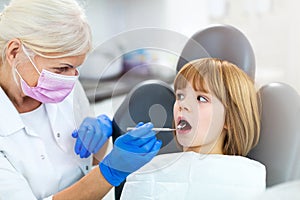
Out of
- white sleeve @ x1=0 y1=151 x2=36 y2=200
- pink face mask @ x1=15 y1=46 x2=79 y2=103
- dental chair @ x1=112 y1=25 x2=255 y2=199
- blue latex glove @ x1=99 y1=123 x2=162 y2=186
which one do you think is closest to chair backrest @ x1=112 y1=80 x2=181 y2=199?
dental chair @ x1=112 y1=25 x2=255 y2=199

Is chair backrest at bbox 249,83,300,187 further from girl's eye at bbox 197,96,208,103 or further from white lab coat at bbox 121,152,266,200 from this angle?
girl's eye at bbox 197,96,208,103

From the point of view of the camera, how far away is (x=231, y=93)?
1.16m

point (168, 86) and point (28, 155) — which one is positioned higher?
point (168, 86)

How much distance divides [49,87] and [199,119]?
416 mm

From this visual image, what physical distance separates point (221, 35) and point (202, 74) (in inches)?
10.4

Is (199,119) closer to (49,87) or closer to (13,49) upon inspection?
(49,87)

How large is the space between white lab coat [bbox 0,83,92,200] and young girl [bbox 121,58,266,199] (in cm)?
25

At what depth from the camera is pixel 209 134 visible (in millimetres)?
1192

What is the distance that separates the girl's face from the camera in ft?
3.79

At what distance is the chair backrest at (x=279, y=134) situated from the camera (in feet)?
3.95

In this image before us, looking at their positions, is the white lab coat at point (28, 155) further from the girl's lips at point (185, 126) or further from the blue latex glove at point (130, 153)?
the girl's lips at point (185, 126)

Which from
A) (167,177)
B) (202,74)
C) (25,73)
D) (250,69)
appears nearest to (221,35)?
(250,69)

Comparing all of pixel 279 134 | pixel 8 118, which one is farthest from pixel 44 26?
pixel 279 134

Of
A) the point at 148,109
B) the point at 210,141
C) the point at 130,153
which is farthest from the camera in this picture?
the point at 148,109
